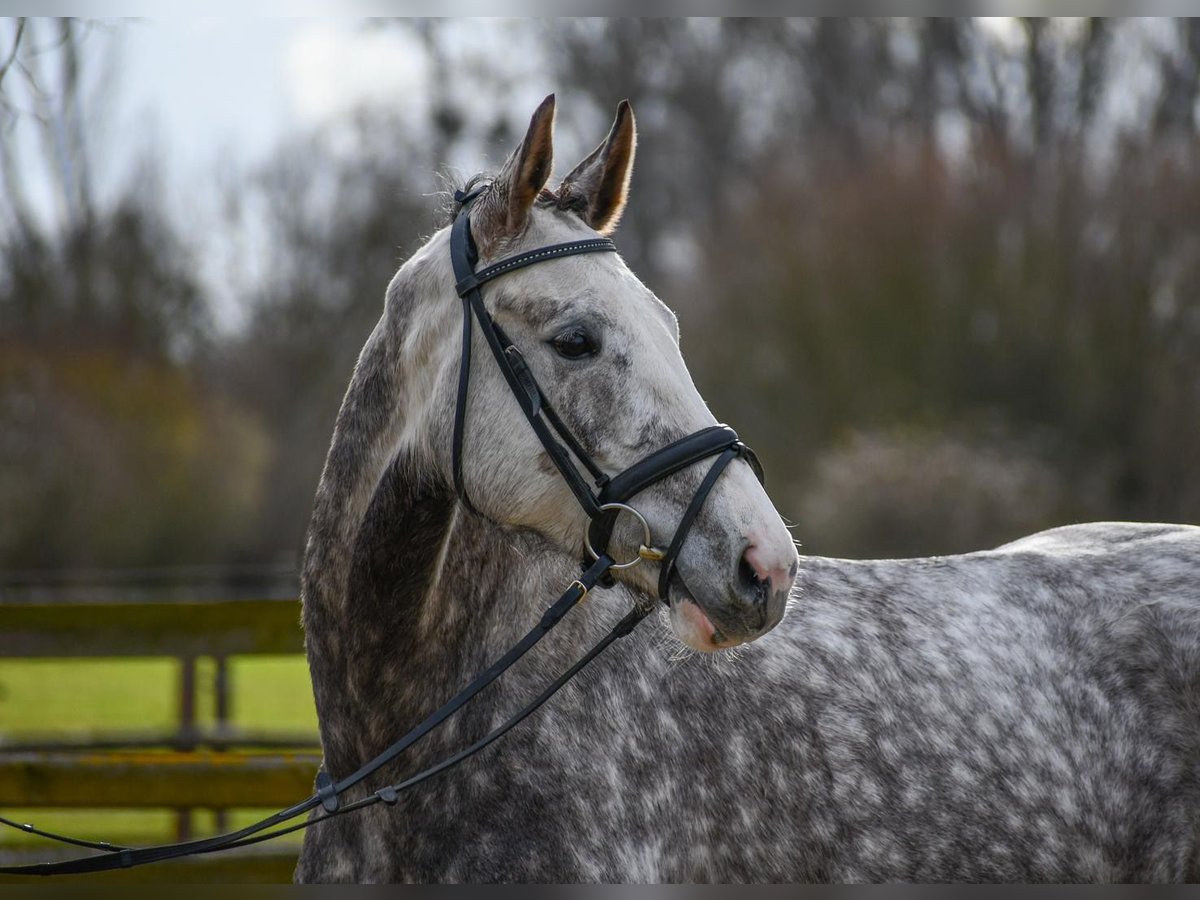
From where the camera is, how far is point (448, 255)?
10.5ft

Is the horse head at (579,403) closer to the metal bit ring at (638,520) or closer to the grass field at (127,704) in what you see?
the metal bit ring at (638,520)

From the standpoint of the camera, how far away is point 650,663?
329 cm

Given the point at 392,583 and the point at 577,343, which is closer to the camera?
the point at 577,343

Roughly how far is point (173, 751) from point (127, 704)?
659cm

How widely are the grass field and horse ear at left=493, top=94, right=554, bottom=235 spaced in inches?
242

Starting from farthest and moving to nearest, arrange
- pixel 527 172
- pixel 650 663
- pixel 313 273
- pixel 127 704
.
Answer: pixel 313 273 < pixel 127 704 < pixel 650 663 < pixel 527 172

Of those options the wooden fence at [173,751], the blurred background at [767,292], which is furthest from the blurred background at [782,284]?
the wooden fence at [173,751]

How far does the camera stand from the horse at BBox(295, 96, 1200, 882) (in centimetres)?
292

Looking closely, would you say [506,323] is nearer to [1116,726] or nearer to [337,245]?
[1116,726]

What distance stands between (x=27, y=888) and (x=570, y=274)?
91.3 inches

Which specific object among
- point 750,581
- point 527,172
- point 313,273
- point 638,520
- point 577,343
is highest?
point 313,273

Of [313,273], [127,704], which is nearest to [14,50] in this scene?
[127,704]

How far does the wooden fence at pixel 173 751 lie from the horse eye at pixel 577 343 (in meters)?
3.02

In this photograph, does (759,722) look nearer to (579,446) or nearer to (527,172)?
(579,446)
